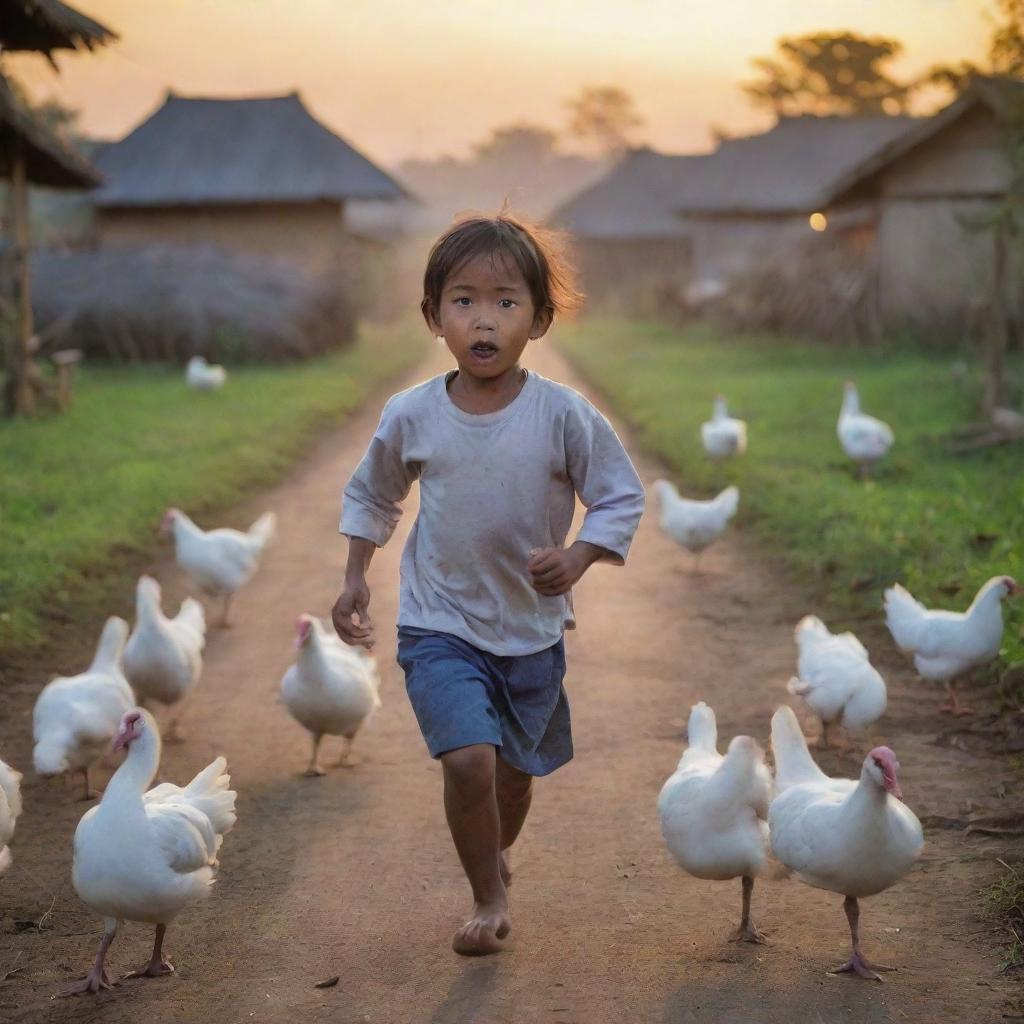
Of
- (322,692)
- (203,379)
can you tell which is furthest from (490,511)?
(203,379)

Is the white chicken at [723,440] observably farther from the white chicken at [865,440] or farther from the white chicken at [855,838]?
the white chicken at [855,838]

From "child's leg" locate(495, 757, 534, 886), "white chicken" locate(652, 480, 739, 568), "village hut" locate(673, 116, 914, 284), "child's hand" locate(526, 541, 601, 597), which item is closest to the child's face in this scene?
"child's hand" locate(526, 541, 601, 597)

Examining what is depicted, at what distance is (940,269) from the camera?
925 inches

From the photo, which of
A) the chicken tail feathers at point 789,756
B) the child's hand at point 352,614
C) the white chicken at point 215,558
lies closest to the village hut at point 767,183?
the white chicken at point 215,558

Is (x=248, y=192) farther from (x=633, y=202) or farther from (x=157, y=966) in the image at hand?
(x=157, y=966)

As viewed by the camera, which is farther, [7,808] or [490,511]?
[7,808]

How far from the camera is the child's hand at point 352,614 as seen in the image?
3619 millimetres

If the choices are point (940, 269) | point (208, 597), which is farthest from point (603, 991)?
point (940, 269)

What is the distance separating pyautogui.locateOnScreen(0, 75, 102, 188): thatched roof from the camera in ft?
45.5

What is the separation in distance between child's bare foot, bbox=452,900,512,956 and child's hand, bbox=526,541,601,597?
0.90 m

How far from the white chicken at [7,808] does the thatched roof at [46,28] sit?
9221mm

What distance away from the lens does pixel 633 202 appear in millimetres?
46719

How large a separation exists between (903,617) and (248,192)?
26.0 meters

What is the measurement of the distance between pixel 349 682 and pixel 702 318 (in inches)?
1137
